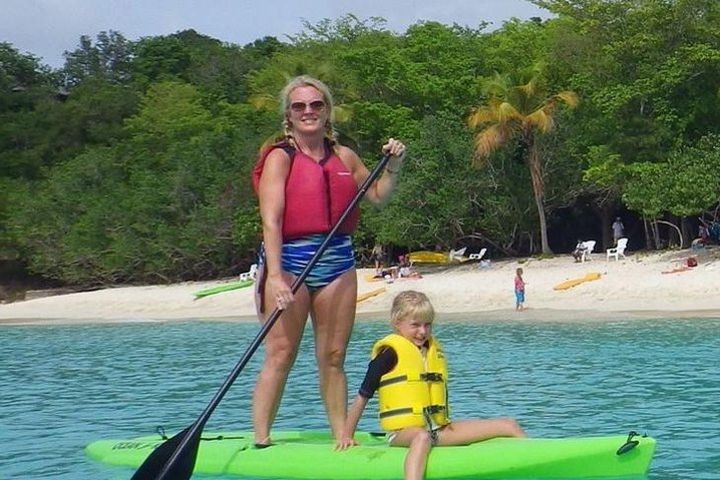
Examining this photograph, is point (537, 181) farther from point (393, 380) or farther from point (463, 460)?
point (463, 460)

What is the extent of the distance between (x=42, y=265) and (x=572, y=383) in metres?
29.8

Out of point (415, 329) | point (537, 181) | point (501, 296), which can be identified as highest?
point (537, 181)

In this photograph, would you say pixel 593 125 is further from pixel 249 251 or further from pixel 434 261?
pixel 249 251

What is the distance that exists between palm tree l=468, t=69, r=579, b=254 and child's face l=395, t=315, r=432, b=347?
75.6 feet

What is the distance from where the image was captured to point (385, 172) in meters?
5.75

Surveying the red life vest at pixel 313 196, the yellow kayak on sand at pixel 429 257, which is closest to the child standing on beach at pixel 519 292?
the yellow kayak on sand at pixel 429 257

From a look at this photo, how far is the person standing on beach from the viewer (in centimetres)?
556

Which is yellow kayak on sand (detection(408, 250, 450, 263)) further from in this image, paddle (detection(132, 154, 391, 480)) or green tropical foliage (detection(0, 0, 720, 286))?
paddle (detection(132, 154, 391, 480))

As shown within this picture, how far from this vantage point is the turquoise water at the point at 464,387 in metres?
7.11

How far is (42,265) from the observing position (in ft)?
122

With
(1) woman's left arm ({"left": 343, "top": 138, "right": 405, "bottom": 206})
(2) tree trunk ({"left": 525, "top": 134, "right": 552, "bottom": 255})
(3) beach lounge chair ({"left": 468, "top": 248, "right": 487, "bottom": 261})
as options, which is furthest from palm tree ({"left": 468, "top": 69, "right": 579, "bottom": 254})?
(1) woman's left arm ({"left": 343, "top": 138, "right": 405, "bottom": 206})

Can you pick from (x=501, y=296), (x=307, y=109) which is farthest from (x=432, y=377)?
(x=501, y=296)

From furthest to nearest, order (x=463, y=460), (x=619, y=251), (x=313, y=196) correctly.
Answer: (x=619, y=251), (x=313, y=196), (x=463, y=460)

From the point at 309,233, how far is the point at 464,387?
17.0ft
